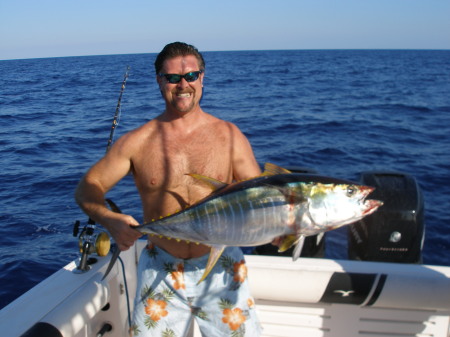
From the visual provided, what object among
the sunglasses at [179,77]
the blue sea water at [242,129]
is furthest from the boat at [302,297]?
the blue sea water at [242,129]

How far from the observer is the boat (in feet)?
8.73

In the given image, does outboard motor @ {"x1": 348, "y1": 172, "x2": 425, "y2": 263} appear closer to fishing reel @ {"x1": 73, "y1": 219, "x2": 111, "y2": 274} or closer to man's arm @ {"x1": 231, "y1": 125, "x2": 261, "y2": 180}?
man's arm @ {"x1": 231, "y1": 125, "x2": 261, "y2": 180}

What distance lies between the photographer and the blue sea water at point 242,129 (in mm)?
6230

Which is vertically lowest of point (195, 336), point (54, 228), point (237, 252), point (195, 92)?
point (54, 228)

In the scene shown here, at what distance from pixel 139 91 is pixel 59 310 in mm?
21072

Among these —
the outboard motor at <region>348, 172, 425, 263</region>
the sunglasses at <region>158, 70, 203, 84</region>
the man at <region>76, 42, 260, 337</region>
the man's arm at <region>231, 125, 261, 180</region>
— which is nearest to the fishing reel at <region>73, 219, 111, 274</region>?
the man at <region>76, 42, 260, 337</region>

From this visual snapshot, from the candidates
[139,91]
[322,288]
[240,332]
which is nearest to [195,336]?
[240,332]

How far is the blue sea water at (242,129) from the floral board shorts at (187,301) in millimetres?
3425

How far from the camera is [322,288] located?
292cm

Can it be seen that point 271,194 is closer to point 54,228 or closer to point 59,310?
point 59,310

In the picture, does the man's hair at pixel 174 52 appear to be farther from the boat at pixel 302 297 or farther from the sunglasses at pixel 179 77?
the boat at pixel 302 297

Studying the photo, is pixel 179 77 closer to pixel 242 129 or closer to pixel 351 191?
pixel 351 191

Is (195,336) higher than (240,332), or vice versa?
(240,332)

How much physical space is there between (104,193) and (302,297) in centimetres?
164
